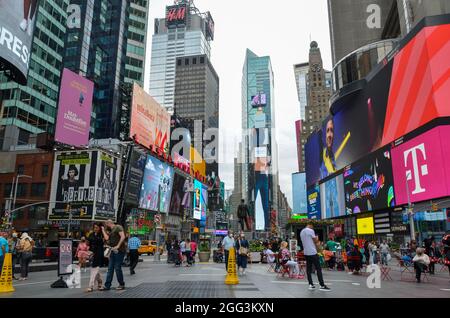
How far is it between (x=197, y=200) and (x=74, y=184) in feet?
149

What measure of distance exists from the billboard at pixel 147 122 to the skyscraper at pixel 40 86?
23.0 m

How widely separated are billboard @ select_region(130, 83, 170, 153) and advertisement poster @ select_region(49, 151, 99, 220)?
749 cm

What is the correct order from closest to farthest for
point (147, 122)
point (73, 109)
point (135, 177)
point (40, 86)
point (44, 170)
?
point (73, 109) → point (44, 170) → point (135, 177) → point (147, 122) → point (40, 86)

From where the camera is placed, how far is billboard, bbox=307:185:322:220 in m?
64.7

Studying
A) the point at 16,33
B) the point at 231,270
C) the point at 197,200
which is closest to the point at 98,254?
the point at 231,270

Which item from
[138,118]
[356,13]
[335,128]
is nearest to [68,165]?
[138,118]

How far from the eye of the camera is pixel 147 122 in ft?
182

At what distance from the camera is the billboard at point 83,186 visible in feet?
150

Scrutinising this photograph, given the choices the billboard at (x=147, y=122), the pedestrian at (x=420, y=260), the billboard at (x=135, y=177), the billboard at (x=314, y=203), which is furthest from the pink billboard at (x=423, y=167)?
the billboard at (x=135, y=177)

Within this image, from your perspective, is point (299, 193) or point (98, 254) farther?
point (299, 193)

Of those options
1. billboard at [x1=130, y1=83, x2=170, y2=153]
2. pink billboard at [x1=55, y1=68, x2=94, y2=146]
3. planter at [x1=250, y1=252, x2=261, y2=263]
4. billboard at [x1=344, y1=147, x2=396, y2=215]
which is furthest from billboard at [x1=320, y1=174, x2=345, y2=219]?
pink billboard at [x1=55, y1=68, x2=94, y2=146]

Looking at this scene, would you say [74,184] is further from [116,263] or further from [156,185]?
[116,263]

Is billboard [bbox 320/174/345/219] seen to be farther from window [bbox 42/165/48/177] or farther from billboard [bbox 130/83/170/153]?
window [bbox 42/165/48/177]

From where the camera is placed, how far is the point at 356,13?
245 ft
